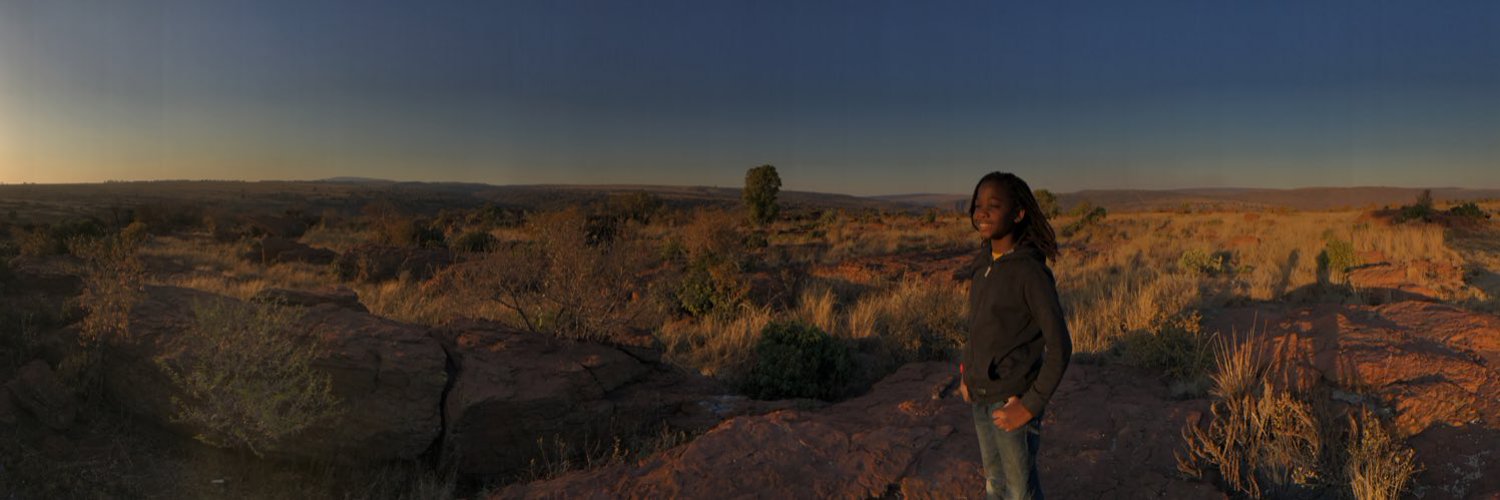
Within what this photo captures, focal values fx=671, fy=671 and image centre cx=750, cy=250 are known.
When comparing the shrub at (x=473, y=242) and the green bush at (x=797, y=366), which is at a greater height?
the shrub at (x=473, y=242)

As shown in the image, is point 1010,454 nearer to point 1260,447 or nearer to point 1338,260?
point 1260,447

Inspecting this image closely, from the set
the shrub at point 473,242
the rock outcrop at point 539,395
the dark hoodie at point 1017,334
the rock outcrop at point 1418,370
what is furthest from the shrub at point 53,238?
the rock outcrop at point 1418,370

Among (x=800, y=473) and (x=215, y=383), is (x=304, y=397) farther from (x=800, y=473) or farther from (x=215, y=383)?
(x=800, y=473)

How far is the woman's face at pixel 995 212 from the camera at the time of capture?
2.49 metres

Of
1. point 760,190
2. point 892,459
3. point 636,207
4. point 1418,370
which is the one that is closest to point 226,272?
point 892,459

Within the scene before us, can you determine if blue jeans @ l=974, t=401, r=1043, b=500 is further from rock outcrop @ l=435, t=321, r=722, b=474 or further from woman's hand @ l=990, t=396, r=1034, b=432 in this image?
rock outcrop @ l=435, t=321, r=722, b=474

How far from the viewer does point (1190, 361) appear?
5797 millimetres

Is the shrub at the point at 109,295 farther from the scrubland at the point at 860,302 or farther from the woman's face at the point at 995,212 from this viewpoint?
the woman's face at the point at 995,212

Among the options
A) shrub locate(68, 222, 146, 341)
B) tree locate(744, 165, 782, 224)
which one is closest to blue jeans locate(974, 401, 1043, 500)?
shrub locate(68, 222, 146, 341)

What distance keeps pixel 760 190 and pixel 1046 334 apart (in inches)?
1388

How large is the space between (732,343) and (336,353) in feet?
13.4

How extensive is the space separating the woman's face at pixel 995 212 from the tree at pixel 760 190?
114ft

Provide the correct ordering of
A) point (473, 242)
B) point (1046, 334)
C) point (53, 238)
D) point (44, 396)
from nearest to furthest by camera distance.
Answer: point (1046, 334)
point (44, 396)
point (53, 238)
point (473, 242)

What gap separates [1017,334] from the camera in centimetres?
252
